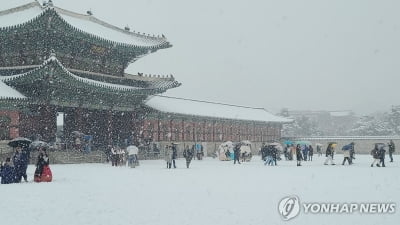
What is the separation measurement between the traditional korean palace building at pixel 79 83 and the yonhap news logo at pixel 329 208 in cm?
2013

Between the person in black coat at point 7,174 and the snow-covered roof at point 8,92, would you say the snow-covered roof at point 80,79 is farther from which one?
the person in black coat at point 7,174

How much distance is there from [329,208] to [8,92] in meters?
23.0

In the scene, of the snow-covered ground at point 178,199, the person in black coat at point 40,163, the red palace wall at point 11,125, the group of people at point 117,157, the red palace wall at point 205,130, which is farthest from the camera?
the red palace wall at point 205,130

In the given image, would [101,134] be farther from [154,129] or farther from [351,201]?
[351,201]

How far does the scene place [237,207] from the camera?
1109 cm

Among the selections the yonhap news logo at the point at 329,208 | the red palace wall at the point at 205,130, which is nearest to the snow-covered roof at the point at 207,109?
the red palace wall at the point at 205,130

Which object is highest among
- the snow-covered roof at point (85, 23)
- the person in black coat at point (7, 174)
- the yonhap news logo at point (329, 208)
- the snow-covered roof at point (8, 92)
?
the snow-covered roof at point (85, 23)

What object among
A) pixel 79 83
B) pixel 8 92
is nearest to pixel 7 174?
pixel 8 92

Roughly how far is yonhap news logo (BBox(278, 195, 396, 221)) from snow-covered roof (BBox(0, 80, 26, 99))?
21.1 metres

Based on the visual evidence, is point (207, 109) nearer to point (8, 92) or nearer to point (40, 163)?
point (8, 92)

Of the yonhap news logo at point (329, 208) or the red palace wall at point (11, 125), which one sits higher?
the red palace wall at point (11, 125)

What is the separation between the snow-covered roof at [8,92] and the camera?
2783 cm

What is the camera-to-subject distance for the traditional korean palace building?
28906 mm

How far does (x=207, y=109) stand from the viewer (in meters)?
50.2
